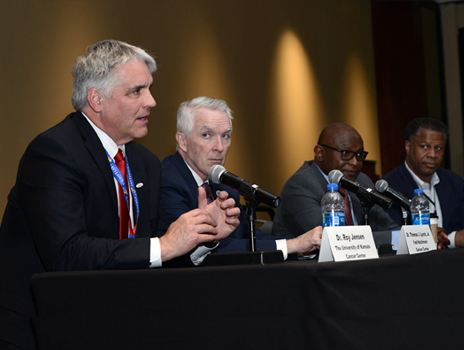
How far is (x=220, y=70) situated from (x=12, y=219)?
3.44 metres

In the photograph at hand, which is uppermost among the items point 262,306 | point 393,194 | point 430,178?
point 430,178

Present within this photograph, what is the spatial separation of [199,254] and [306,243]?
42cm

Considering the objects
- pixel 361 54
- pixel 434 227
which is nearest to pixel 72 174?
pixel 434 227

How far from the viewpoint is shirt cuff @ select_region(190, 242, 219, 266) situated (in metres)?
1.68

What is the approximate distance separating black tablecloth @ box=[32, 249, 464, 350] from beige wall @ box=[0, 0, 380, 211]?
1.95m

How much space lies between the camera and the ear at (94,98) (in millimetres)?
1736

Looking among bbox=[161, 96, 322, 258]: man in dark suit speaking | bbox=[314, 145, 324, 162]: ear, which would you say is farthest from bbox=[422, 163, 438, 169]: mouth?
bbox=[161, 96, 322, 258]: man in dark suit speaking

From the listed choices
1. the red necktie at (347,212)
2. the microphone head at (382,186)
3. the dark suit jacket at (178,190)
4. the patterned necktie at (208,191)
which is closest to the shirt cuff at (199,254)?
the dark suit jacket at (178,190)

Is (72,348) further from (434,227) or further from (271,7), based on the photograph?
(271,7)

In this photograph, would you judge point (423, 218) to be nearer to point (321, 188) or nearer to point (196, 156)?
point (321, 188)

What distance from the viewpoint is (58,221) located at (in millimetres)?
1356

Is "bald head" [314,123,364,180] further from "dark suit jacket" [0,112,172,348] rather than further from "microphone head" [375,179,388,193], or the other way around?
"dark suit jacket" [0,112,172,348]

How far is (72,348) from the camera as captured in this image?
1139 mm

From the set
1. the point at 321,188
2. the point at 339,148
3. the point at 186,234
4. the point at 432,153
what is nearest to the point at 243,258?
the point at 186,234
